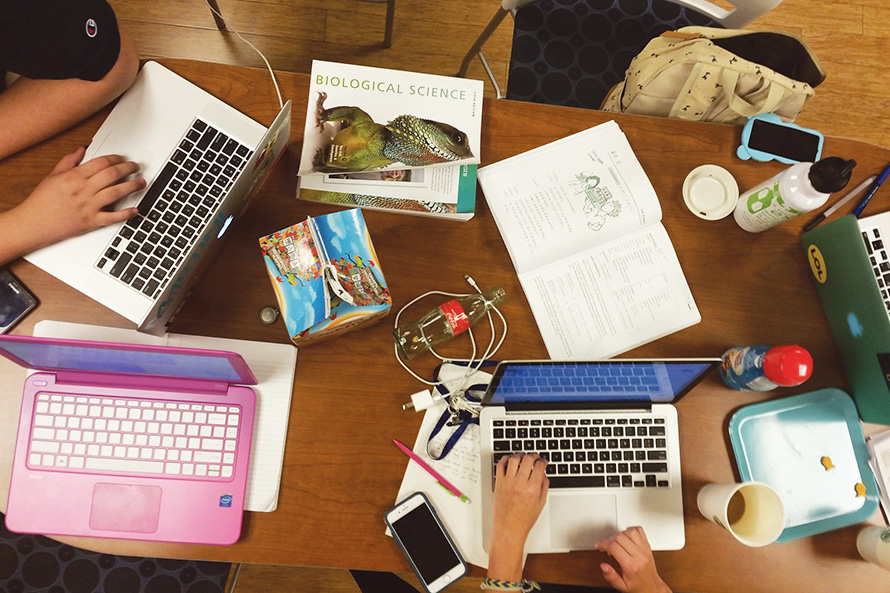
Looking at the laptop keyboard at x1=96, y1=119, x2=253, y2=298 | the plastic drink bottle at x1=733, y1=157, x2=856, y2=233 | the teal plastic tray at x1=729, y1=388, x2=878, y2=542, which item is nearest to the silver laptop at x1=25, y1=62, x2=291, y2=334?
the laptop keyboard at x1=96, y1=119, x2=253, y2=298

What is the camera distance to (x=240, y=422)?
85cm

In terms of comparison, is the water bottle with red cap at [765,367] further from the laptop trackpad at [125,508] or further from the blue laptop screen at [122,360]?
the laptop trackpad at [125,508]

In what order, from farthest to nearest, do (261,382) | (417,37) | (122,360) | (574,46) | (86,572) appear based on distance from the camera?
(417,37) → (574,46) → (86,572) → (261,382) → (122,360)

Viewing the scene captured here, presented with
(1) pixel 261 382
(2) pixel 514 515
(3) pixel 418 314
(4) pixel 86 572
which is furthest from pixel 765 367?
(4) pixel 86 572

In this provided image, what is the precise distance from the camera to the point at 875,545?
884mm

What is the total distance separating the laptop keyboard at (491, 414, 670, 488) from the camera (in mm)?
902

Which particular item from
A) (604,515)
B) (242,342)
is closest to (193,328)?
(242,342)

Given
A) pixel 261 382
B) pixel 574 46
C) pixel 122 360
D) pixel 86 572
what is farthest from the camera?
pixel 574 46

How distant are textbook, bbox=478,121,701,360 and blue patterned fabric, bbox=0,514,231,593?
2.88ft

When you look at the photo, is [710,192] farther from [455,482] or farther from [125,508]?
[125,508]

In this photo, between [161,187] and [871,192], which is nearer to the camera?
[161,187]

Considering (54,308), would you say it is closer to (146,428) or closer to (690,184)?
(146,428)

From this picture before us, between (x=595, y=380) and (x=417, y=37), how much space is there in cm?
147

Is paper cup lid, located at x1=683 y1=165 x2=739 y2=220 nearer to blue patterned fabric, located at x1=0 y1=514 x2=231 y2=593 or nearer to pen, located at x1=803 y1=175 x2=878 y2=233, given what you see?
pen, located at x1=803 y1=175 x2=878 y2=233
